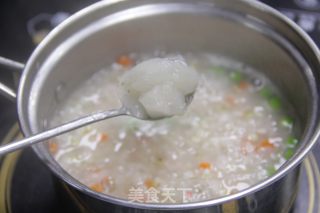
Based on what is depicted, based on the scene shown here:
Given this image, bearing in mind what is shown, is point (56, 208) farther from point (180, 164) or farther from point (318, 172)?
point (318, 172)

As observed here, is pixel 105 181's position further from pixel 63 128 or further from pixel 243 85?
pixel 243 85

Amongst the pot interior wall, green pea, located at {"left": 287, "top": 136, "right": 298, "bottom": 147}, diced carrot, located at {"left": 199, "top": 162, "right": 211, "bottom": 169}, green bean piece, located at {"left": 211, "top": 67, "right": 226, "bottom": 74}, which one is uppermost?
the pot interior wall

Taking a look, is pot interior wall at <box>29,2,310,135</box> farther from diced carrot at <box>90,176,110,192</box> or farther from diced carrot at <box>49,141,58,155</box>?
diced carrot at <box>90,176,110,192</box>

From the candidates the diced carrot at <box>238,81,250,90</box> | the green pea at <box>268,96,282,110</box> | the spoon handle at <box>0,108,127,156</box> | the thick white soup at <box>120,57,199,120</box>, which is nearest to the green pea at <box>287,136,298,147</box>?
the green pea at <box>268,96,282,110</box>

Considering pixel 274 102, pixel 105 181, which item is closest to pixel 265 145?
pixel 274 102

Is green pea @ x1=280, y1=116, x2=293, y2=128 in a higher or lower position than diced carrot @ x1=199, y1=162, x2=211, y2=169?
higher

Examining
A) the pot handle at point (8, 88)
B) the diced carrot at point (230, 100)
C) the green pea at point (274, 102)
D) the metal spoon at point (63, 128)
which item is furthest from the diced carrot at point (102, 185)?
the green pea at point (274, 102)
